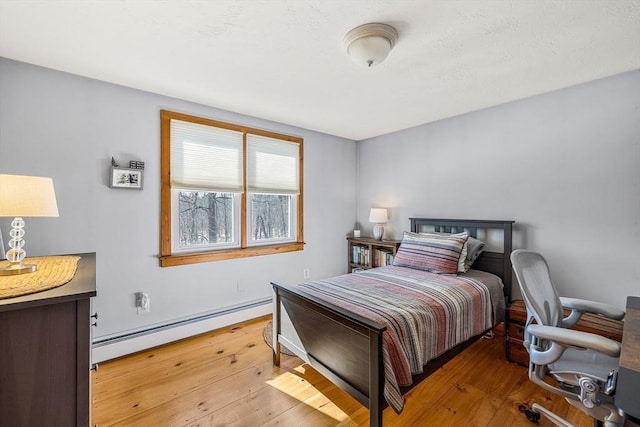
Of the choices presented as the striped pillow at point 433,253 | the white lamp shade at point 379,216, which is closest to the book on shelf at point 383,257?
the white lamp shade at point 379,216

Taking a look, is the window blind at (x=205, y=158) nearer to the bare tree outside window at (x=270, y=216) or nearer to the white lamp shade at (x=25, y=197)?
the bare tree outside window at (x=270, y=216)

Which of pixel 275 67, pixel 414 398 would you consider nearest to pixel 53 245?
pixel 275 67

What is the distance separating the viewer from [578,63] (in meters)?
2.10

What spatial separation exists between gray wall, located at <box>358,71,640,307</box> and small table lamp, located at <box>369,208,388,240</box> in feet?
1.83

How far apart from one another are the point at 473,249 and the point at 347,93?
1990 mm

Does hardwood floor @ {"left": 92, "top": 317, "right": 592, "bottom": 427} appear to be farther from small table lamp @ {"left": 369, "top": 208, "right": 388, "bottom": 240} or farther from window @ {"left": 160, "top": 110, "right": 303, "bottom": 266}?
small table lamp @ {"left": 369, "top": 208, "right": 388, "bottom": 240}

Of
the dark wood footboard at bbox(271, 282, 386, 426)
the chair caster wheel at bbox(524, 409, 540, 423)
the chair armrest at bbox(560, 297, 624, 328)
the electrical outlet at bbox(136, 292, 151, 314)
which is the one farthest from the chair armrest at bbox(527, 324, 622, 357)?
the electrical outlet at bbox(136, 292, 151, 314)

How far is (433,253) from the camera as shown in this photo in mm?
2781

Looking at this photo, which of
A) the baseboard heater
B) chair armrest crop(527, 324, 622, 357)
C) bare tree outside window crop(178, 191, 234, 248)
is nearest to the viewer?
chair armrest crop(527, 324, 622, 357)

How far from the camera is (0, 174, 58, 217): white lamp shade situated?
134 cm

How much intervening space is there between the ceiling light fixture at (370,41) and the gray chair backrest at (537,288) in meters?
1.46

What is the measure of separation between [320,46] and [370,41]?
1.14ft

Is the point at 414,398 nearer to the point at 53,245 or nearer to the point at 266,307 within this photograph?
the point at 266,307

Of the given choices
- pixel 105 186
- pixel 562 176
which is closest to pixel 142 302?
pixel 105 186
